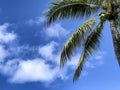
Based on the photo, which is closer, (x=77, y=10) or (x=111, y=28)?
(x=111, y=28)

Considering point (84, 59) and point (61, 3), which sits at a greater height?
point (61, 3)

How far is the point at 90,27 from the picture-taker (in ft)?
68.0

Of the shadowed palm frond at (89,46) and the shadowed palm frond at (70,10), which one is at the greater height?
the shadowed palm frond at (70,10)

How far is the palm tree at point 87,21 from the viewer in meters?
20.0

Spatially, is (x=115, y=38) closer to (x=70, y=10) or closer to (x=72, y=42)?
(x=72, y=42)

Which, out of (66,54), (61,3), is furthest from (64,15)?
(66,54)

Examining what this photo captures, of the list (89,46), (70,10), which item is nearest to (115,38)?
(89,46)

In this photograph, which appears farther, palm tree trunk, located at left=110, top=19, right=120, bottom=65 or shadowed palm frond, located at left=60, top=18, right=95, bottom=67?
shadowed palm frond, located at left=60, top=18, right=95, bottom=67

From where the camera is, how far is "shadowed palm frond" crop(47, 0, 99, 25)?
20984 mm

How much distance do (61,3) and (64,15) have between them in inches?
28.5

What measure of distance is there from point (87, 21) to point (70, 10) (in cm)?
111

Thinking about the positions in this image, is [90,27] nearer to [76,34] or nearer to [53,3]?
[76,34]

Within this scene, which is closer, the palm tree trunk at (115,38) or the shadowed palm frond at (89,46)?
the palm tree trunk at (115,38)

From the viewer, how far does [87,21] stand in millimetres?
20938
